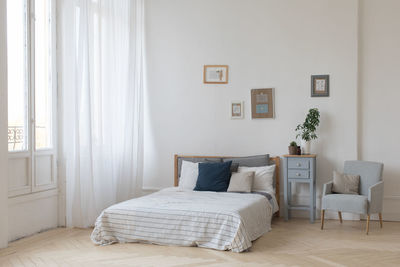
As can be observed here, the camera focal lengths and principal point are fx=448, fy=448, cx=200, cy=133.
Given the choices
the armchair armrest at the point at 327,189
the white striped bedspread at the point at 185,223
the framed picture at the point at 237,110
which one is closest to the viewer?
the white striped bedspread at the point at 185,223

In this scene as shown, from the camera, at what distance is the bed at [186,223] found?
14.9ft

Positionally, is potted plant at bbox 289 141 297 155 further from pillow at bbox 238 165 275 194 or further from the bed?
the bed

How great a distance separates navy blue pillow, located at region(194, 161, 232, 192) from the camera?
19.3 ft

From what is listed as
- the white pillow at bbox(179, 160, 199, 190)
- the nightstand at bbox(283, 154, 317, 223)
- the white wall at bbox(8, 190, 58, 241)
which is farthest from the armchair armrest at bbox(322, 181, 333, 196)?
the white wall at bbox(8, 190, 58, 241)

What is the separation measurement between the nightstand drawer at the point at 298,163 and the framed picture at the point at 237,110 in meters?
1.04

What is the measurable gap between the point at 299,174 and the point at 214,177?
44.7 inches

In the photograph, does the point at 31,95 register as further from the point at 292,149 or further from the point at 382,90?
the point at 382,90

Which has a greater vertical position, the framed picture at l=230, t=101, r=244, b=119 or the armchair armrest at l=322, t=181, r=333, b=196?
the framed picture at l=230, t=101, r=244, b=119

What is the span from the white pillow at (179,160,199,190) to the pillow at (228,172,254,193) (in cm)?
54

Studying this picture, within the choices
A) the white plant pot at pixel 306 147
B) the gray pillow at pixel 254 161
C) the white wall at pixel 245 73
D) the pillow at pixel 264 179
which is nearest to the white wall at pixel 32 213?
the white wall at pixel 245 73

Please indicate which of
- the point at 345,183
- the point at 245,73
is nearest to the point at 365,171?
the point at 345,183

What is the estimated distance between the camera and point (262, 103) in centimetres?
646

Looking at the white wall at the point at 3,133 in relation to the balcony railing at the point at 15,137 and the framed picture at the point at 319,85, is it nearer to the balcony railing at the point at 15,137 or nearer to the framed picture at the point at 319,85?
the balcony railing at the point at 15,137

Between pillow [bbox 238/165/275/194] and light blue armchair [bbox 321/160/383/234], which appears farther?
pillow [bbox 238/165/275/194]
